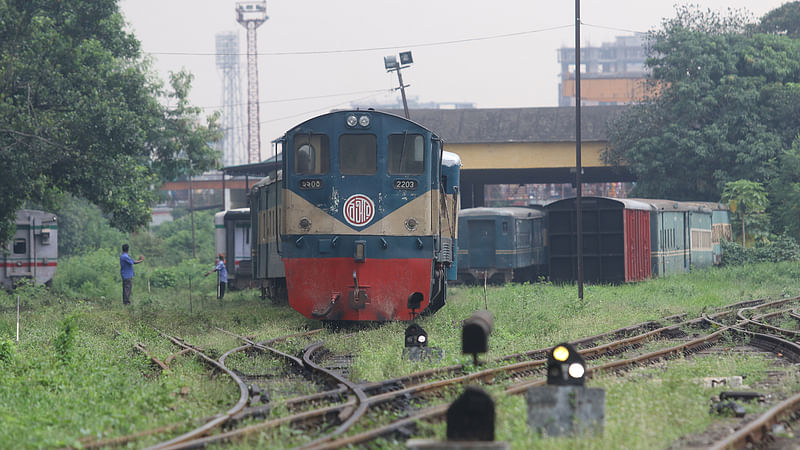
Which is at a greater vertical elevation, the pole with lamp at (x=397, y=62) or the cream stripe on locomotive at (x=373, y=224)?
the pole with lamp at (x=397, y=62)

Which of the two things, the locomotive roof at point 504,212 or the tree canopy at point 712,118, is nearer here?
the locomotive roof at point 504,212

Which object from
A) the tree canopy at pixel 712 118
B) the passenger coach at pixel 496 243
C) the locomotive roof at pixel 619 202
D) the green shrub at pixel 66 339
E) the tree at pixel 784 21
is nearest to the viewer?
the green shrub at pixel 66 339

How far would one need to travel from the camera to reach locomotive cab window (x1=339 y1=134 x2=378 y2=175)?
1600 centimetres

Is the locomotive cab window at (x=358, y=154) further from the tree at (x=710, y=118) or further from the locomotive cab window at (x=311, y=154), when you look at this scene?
the tree at (x=710, y=118)

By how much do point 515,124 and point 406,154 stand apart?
31.7m

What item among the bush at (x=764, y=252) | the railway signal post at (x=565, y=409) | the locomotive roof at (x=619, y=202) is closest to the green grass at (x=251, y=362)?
the railway signal post at (x=565, y=409)

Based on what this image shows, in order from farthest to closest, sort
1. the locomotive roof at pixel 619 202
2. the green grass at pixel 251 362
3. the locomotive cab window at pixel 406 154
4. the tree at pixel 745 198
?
the tree at pixel 745 198 → the locomotive roof at pixel 619 202 → the locomotive cab window at pixel 406 154 → the green grass at pixel 251 362

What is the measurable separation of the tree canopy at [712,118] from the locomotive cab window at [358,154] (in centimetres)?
2879

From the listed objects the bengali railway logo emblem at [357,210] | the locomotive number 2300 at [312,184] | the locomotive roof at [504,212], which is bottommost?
the bengali railway logo emblem at [357,210]

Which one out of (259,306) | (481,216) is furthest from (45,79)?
(481,216)

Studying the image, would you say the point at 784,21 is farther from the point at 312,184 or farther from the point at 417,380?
the point at 417,380

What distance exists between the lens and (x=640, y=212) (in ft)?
96.2

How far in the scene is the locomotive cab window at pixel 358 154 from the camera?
16000 mm

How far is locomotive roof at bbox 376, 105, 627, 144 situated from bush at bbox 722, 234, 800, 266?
30.2ft
